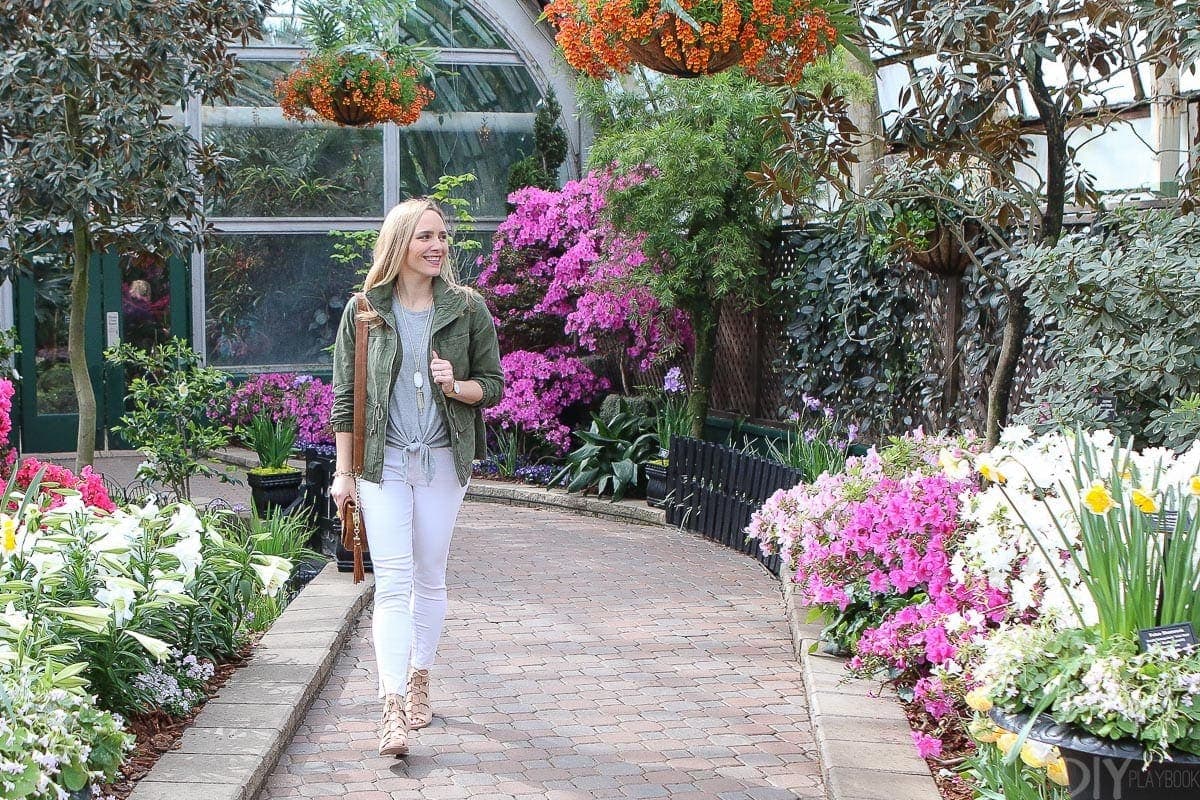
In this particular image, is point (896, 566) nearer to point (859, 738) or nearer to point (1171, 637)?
point (859, 738)

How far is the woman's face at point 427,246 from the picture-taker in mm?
4418

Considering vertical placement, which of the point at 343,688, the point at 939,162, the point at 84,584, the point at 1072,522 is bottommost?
the point at 343,688

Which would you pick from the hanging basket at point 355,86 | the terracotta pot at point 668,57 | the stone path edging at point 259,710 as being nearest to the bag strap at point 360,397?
the stone path edging at point 259,710

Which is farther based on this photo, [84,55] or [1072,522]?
[84,55]

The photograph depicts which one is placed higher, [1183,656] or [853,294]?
[853,294]

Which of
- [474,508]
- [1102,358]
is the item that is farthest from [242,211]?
[1102,358]

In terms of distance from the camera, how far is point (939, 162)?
212 inches

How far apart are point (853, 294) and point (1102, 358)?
12.6 feet

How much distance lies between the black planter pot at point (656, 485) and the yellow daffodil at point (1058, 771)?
599 cm

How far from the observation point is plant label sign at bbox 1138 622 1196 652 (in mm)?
2902

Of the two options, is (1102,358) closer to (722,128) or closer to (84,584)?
(84,584)

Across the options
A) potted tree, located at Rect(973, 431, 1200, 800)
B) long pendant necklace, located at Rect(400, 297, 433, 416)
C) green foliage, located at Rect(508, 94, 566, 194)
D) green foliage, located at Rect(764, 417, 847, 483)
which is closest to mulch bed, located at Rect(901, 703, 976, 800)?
potted tree, located at Rect(973, 431, 1200, 800)

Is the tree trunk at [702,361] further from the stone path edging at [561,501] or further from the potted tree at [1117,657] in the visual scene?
the potted tree at [1117,657]

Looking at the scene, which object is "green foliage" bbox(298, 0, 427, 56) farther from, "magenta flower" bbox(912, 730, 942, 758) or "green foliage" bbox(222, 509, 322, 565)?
"magenta flower" bbox(912, 730, 942, 758)
